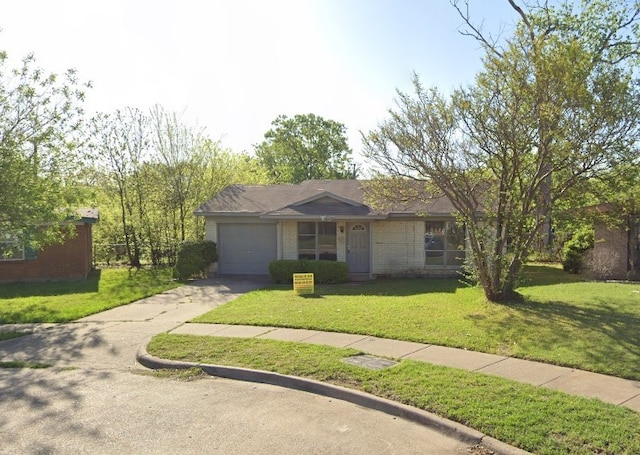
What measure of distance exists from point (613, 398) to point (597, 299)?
6507mm

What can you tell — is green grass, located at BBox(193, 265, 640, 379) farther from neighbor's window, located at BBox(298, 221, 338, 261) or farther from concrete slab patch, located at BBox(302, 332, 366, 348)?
neighbor's window, located at BBox(298, 221, 338, 261)

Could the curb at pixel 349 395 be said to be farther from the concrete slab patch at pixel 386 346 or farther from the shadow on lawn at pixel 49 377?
the concrete slab patch at pixel 386 346

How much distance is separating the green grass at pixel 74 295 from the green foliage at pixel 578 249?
14017 millimetres

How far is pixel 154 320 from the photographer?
37.2ft

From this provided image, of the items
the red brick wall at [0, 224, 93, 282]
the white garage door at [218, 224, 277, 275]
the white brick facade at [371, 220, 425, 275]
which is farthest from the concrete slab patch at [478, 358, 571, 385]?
the red brick wall at [0, 224, 93, 282]

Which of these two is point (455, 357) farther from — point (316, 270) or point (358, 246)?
point (358, 246)

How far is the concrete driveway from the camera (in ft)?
15.7

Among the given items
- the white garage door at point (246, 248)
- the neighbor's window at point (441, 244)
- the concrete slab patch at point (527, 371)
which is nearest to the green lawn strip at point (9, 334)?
Answer: the concrete slab patch at point (527, 371)

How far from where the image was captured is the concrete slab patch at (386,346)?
25.4ft

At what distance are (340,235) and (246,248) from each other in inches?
149

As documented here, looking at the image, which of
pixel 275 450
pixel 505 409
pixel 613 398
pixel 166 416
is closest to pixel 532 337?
pixel 613 398

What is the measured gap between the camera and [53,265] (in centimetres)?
1992

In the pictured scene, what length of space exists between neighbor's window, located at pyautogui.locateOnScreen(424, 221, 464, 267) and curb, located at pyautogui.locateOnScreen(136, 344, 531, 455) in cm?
1278

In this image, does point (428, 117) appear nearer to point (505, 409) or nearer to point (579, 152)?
point (579, 152)
